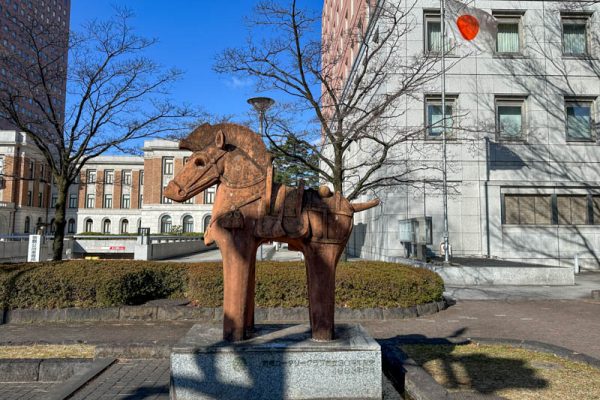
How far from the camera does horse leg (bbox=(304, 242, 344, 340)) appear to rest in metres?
4.77

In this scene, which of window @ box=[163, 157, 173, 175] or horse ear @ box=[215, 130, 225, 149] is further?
window @ box=[163, 157, 173, 175]

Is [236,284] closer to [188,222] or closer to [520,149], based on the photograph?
[520,149]

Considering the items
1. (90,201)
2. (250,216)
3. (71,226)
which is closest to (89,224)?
(90,201)

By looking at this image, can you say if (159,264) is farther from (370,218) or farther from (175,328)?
(370,218)

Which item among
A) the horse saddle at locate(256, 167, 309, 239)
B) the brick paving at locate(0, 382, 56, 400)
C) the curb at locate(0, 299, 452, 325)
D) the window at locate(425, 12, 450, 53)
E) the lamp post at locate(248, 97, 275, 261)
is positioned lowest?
the brick paving at locate(0, 382, 56, 400)

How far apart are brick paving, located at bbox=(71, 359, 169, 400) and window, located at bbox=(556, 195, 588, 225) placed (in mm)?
20625

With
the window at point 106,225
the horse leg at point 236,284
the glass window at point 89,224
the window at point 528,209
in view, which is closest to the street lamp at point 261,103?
the horse leg at point 236,284

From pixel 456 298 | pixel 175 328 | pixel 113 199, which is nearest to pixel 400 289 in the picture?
pixel 456 298

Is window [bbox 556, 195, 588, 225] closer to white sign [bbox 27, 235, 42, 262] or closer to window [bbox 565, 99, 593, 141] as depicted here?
window [bbox 565, 99, 593, 141]

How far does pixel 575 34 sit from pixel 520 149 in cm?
714

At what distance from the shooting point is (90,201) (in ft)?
249

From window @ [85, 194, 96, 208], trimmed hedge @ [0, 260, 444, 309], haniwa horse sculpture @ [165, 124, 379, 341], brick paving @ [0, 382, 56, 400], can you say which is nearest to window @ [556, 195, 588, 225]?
trimmed hedge @ [0, 260, 444, 309]

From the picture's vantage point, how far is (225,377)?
4344 millimetres

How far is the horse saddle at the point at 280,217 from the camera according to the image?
4.79 metres
